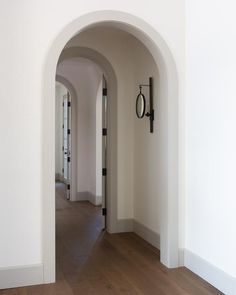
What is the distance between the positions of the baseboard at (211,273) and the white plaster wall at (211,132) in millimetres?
51

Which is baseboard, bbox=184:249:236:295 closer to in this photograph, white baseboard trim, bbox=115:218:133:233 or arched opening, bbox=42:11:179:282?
arched opening, bbox=42:11:179:282

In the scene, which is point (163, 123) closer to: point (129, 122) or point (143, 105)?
point (143, 105)

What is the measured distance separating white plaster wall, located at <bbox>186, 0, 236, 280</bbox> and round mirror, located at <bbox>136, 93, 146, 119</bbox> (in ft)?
3.22

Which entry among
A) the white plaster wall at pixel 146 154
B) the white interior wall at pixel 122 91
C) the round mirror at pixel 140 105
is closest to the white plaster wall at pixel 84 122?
the white interior wall at pixel 122 91

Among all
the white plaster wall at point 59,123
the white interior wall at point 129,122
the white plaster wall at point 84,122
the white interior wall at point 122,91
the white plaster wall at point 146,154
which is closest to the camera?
the white plaster wall at point 146,154

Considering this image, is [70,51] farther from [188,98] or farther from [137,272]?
[137,272]

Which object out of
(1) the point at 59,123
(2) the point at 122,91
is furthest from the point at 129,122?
(1) the point at 59,123

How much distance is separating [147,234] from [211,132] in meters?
1.98

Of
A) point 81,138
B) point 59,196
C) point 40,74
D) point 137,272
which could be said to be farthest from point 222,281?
point 59,196

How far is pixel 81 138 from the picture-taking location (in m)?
7.66

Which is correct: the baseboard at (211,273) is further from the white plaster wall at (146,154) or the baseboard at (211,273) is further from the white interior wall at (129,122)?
the white interior wall at (129,122)

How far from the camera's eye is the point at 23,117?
334cm

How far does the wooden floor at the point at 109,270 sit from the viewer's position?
Answer: 10.6 ft

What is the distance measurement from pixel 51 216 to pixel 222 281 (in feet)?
5.42
